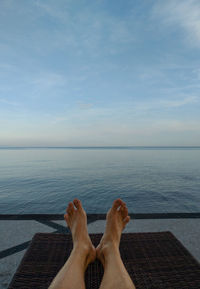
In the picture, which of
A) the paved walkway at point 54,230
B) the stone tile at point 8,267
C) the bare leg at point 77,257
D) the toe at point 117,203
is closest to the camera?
the bare leg at point 77,257

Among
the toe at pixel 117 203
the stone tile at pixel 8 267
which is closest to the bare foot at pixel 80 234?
the toe at pixel 117 203

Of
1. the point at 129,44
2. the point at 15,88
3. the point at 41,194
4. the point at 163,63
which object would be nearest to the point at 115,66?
the point at 129,44

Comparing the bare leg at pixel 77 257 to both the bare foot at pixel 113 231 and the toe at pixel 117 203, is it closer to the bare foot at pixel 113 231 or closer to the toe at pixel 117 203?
the bare foot at pixel 113 231

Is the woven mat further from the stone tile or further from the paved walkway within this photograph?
the paved walkway

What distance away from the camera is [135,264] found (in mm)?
1316

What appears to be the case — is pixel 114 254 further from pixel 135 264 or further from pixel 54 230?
pixel 54 230

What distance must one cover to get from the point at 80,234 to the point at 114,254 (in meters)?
0.39

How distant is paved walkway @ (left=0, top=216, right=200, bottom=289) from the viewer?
1809 mm

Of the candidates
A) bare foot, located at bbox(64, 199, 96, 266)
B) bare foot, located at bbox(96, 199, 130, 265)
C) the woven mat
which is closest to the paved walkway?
the woven mat

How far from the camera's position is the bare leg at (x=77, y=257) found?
3.01ft

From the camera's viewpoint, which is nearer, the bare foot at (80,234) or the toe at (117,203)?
the bare foot at (80,234)

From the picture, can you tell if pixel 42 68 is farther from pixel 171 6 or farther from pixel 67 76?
pixel 171 6

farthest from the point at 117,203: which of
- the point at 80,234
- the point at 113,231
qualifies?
the point at 80,234

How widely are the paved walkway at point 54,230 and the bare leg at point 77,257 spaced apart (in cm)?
82
